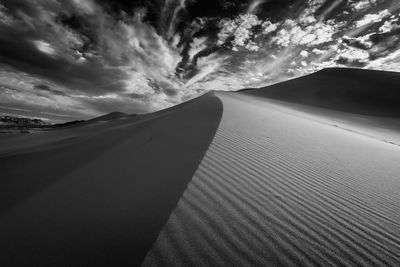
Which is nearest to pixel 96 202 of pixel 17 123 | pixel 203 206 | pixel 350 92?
pixel 203 206

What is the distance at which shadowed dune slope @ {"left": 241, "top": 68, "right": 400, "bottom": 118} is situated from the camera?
23312mm

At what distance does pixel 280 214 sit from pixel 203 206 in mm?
893

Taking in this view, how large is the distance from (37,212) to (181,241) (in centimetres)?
193

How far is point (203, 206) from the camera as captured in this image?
210 cm

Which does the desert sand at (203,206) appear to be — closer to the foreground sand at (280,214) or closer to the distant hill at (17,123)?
the foreground sand at (280,214)

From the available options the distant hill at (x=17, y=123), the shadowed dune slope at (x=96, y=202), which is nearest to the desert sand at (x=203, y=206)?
the shadowed dune slope at (x=96, y=202)

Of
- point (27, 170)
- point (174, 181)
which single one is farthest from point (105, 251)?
point (27, 170)

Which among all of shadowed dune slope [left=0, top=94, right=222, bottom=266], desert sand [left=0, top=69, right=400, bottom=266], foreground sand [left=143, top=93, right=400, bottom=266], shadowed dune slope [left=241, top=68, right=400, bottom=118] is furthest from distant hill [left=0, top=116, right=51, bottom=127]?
foreground sand [left=143, top=93, right=400, bottom=266]

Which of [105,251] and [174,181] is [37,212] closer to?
[105,251]

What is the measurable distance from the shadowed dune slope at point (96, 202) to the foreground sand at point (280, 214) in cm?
24

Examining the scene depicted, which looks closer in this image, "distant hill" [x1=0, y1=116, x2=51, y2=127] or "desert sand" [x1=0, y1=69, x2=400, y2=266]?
"desert sand" [x1=0, y1=69, x2=400, y2=266]

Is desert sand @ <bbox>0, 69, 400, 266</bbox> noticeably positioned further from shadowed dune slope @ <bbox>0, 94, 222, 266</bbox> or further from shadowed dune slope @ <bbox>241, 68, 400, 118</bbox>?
shadowed dune slope @ <bbox>241, 68, 400, 118</bbox>

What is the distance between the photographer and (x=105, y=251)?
62.6 inches

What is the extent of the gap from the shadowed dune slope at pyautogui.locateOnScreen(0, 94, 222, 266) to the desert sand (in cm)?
1
